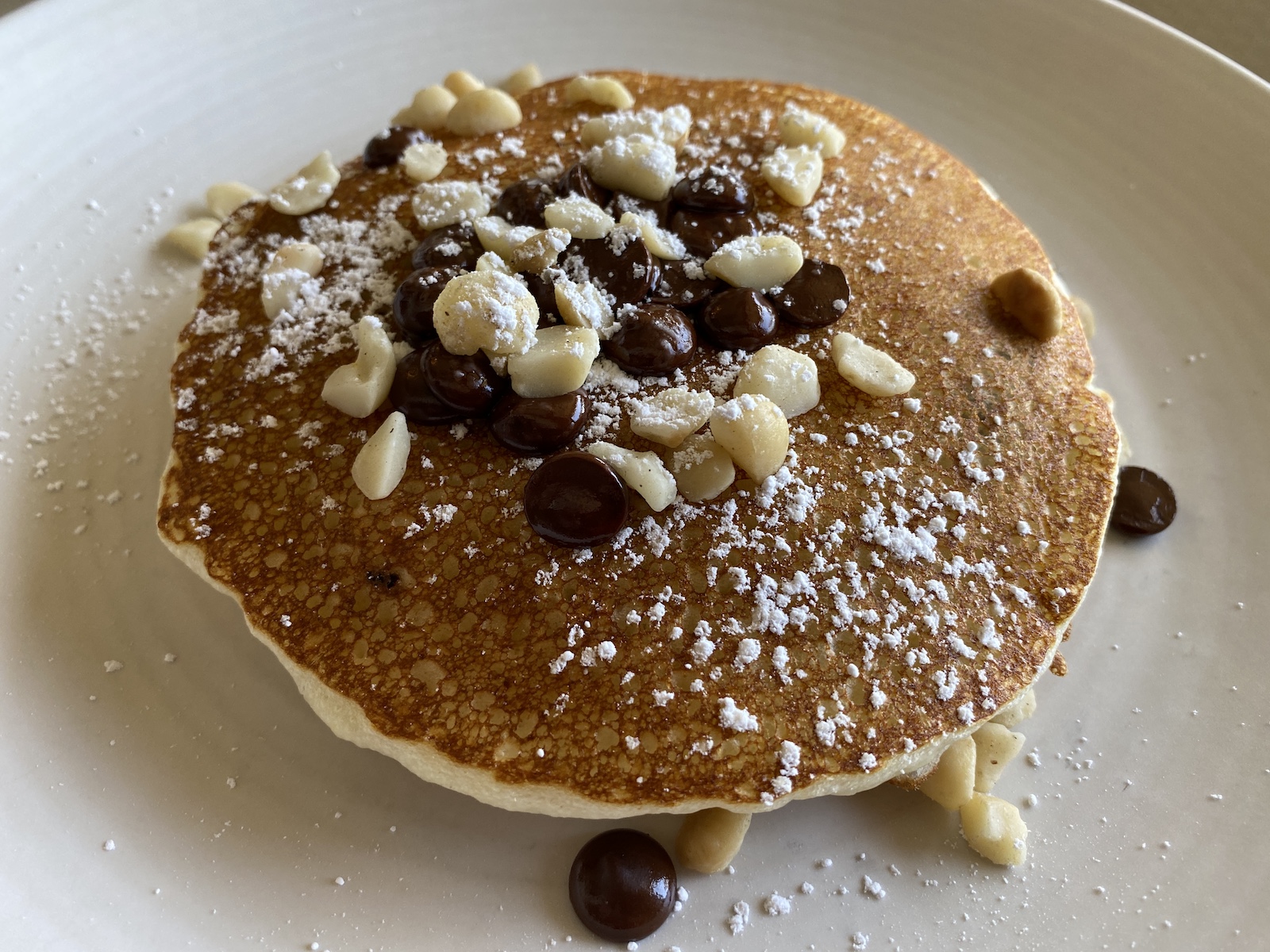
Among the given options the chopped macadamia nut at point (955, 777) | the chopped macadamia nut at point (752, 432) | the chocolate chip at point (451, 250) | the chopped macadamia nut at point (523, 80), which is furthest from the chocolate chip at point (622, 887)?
the chopped macadamia nut at point (523, 80)

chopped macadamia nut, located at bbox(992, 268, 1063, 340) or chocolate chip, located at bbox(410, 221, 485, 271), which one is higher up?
chopped macadamia nut, located at bbox(992, 268, 1063, 340)

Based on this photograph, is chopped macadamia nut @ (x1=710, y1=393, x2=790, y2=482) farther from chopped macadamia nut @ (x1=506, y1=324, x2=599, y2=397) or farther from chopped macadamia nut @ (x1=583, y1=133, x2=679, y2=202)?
chopped macadamia nut @ (x1=583, y1=133, x2=679, y2=202)

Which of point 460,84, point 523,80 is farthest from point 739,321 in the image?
point 523,80

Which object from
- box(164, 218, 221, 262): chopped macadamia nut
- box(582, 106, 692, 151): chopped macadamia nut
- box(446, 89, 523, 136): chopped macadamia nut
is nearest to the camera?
box(582, 106, 692, 151): chopped macadamia nut

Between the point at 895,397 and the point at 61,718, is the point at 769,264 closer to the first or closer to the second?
the point at 895,397

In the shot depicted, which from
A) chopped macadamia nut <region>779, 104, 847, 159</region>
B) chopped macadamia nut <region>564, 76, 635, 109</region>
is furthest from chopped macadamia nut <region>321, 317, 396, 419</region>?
chopped macadamia nut <region>779, 104, 847, 159</region>

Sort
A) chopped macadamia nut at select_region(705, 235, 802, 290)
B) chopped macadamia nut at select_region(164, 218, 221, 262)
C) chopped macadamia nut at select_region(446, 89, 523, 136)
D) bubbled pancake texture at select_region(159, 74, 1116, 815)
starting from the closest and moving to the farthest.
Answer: bubbled pancake texture at select_region(159, 74, 1116, 815) < chopped macadamia nut at select_region(705, 235, 802, 290) < chopped macadamia nut at select_region(446, 89, 523, 136) < chopped macadamia nut at select_region(164, 218, 221, 262)
